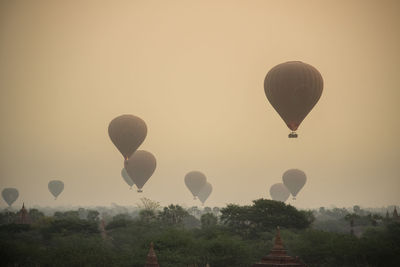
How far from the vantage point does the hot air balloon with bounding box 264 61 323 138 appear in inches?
3228

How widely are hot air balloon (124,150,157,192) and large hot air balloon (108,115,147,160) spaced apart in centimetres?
2026

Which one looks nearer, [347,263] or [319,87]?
[347,263]

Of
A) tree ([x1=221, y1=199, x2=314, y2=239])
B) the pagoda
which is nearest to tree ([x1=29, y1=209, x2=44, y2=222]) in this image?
tree ([x1=221, y1=199, x2=314, y2=239])

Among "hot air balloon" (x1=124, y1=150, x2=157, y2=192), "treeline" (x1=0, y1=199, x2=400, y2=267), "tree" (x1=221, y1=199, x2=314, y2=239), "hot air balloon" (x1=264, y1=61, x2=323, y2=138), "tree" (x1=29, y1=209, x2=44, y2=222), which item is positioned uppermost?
"hot air balloon" (x1=124, y1=150, x2=157, y2=192)

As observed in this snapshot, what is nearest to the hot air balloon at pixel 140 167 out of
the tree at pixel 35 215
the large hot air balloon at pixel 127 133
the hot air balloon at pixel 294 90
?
the tree at pixel 35 215

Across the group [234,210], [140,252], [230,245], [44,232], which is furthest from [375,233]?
[44,232]

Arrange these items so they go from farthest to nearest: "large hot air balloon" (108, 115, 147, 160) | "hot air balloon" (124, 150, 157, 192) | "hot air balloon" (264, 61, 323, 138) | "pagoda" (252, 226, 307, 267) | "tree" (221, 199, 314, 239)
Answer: "hot air balloon" (124, 150, 157, 192), "large hot air balloon" (108, 115, 147, 160), "tree" (221, 199, 314, 239), "hot air balloon" (264, 61, 323, 138), "pagoda" (252, 226, 307, 267)

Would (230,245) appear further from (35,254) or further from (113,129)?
(113,129)

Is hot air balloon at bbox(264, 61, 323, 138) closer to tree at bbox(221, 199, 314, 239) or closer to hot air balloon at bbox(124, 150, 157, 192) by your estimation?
tree at bbox(221, 199, 314, 239)

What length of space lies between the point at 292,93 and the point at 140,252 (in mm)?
26014

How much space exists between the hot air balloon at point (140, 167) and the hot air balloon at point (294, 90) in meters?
57.1

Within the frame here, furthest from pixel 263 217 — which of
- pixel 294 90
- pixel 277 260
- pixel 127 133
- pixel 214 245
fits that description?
pixel 277 260

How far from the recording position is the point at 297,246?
241ft

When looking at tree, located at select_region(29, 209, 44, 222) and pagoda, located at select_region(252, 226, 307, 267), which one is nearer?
pagoda, located at select_region(252, 226, 307, 267)
